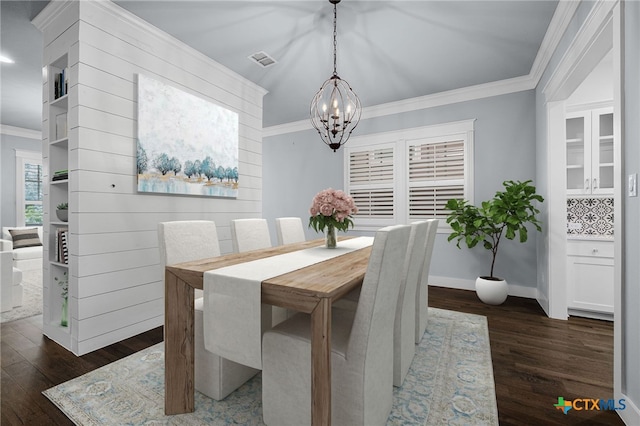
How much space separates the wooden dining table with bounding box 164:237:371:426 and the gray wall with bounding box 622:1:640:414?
1.38 m

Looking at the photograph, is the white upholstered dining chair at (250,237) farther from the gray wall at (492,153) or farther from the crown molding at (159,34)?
the gray wall at (492,153)

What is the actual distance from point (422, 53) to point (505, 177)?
1.92 m

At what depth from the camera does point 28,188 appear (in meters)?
5.93

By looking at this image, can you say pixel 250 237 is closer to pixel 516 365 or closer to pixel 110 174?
pixel 110 174

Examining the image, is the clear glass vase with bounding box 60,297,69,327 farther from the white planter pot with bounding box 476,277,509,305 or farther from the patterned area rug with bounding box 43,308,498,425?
the white planter pot with bounding box 476,277,509,305

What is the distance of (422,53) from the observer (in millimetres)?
3125

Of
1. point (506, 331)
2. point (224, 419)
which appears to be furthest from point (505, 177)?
point (224, 419)

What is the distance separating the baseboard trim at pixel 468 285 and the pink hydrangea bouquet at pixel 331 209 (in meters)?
2.54

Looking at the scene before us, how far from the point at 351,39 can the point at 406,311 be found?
247cm

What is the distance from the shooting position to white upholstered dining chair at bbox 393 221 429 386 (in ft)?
6.01

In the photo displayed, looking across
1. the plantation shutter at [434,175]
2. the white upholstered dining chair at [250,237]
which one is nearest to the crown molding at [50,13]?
the white upholstered dining chair at [250,237]

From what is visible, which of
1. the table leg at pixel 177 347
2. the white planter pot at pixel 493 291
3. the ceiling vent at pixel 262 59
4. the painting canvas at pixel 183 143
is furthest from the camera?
the white planter pot at pixel 493 291

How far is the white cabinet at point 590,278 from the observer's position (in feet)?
9.70

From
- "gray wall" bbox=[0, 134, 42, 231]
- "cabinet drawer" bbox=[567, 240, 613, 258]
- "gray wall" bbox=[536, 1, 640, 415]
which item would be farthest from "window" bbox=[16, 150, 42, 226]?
"cabinet drawer" bbox=[567, 240, 613, 258]
